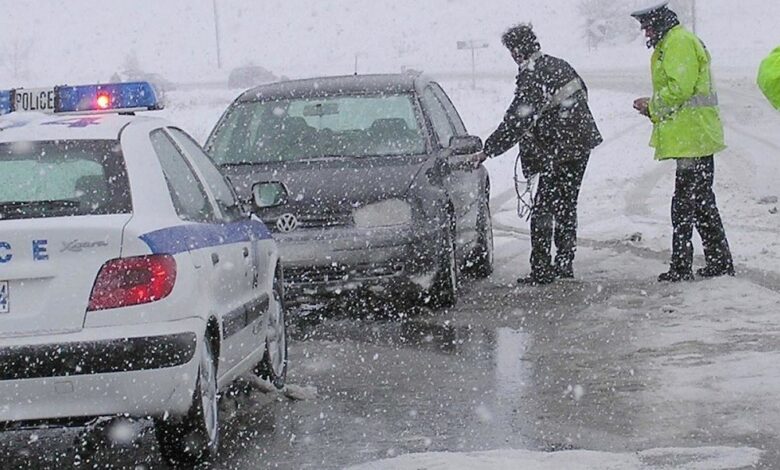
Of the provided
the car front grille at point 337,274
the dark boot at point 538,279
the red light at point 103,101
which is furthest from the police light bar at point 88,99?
the dark boot at point 538,279

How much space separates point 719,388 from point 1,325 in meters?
3.36

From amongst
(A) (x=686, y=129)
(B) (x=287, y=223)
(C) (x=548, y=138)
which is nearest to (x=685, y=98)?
(A) (x=686, y=129)

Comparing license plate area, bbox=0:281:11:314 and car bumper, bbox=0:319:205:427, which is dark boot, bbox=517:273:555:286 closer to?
car bumper, bbox=0:319:205:427

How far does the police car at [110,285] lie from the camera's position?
526 cm

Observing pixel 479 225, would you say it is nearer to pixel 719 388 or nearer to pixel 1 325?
pixel 719 388

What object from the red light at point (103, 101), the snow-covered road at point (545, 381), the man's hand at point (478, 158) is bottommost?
the snow-covered road at point (545, 381)

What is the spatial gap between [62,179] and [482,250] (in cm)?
638

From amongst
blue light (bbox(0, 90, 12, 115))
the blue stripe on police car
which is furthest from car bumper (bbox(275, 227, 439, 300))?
blue light (bbox(0, 90, 12, 115))

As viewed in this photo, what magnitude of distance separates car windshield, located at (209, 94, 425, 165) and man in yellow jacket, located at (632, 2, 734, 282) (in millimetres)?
1751

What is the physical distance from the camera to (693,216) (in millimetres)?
10523

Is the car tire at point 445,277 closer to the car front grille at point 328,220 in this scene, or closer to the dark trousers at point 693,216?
the car front grille at point 328,220

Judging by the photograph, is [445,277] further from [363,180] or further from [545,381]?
[545,381]

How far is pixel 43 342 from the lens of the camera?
5242 millimetres

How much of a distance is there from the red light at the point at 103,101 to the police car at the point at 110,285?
1.32ft
